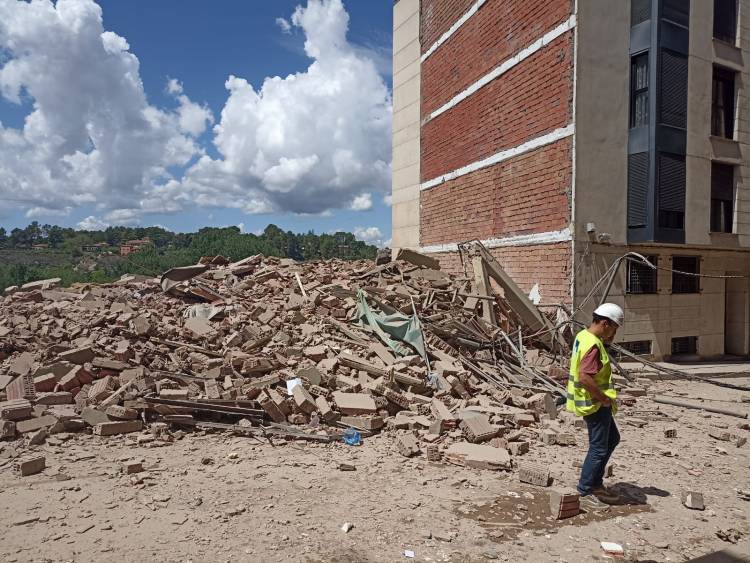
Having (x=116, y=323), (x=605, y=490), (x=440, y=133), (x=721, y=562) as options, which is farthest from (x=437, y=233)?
(x=721, y=562)

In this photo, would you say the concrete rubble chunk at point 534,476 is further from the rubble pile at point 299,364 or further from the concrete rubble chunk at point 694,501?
the concrete rubble chunk at point 694,501

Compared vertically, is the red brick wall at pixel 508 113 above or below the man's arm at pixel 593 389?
above

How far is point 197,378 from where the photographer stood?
7.69 metres

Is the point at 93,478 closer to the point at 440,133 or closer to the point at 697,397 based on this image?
the point at 697,397

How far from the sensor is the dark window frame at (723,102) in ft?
44.7

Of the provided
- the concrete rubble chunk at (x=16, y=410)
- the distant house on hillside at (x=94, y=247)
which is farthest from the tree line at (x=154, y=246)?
the concrete rubble chunk at (x=16, y=410)

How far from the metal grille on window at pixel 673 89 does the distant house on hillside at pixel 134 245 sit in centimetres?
7300

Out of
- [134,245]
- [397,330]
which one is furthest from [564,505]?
[134,245]

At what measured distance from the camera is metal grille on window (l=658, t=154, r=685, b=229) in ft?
39.3

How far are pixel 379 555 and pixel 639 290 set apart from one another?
11424 millimetres

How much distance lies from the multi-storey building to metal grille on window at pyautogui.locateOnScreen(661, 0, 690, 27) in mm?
49

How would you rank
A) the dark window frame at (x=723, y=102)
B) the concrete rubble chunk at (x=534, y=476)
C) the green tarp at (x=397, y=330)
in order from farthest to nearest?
the dark window frame at (x=723, y=102)
the green tarp at (x=397, y=330)
the concrete rubble chunk at (x=534, y=476)

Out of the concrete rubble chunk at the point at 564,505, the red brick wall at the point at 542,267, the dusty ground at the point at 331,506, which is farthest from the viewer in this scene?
the red brick wall at the point at 542,267

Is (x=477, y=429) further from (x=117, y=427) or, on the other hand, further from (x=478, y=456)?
(x=117, y=427)
